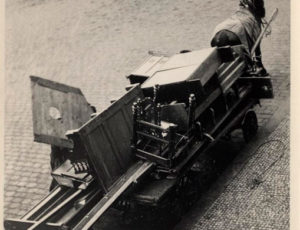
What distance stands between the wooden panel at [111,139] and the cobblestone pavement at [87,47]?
2.53 metres

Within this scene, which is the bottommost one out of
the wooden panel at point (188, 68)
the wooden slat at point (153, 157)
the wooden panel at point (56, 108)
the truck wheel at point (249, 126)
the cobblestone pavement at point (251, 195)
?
the cobblestone pavement at point (251, 195)

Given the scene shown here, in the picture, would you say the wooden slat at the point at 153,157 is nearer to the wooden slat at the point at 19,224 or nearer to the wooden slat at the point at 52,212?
the wooden slat at the point at 52,212

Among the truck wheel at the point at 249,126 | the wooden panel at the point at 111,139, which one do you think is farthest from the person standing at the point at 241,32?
the wooden panel at the point at 111,139

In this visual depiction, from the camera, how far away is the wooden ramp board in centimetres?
598

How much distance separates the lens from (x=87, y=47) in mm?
15164

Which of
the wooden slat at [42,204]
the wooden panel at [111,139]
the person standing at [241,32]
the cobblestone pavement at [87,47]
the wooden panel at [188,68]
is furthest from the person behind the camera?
the cobblestone pavement at [87,47]

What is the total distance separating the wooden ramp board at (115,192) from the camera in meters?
5.98

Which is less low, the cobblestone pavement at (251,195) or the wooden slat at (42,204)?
the wooden slat at (42,204)

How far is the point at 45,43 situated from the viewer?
1608cm

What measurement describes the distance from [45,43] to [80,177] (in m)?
10.0

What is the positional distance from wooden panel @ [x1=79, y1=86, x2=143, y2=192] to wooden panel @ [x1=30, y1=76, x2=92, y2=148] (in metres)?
0.84

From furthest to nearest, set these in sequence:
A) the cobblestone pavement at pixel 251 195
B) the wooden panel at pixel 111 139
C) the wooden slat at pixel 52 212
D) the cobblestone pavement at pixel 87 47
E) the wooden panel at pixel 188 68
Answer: the cobblestone pavement at pixel 87 47, the wooden panel at pixel 188 68, the cobblestone pavement at pixel 251 195, the wooden panel at pixel 111 139, the wooden slat at pixel 52 212

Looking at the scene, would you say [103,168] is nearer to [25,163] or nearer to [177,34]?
[25,163]

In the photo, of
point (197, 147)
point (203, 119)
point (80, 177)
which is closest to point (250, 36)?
point (203, 119)
